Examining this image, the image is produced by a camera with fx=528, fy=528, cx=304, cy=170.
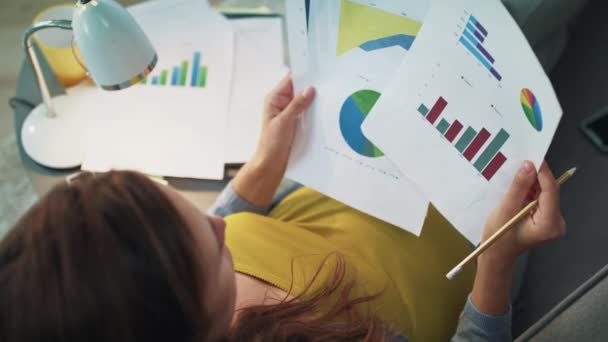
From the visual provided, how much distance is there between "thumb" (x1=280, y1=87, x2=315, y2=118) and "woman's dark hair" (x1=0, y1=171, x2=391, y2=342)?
12.2 inches

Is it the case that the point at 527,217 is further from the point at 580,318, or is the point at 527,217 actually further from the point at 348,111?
the point at 348,111

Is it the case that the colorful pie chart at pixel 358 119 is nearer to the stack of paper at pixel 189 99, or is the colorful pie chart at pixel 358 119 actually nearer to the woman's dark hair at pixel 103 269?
the stack of paper at pixel 189 99

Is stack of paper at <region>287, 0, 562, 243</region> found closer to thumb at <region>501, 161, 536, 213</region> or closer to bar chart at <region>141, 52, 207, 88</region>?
thumb at <region>501, 161, 536, 213</region>

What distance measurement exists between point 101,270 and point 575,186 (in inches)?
30.9

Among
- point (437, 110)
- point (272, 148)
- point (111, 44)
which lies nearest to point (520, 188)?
point (437, 110)

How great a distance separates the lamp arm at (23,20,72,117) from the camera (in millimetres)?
652

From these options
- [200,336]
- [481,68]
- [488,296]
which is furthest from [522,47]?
[200,336]

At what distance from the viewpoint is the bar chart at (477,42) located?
57 cm

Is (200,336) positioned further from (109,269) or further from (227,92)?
(227,92)

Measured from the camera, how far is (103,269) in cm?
38

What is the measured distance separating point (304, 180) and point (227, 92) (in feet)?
0.81

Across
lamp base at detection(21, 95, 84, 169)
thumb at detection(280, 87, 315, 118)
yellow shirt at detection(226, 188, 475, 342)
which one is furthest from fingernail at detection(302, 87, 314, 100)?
lamp base at detection(21, 95, 84, 169)

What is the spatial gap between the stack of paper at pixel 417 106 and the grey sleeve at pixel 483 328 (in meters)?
0.09

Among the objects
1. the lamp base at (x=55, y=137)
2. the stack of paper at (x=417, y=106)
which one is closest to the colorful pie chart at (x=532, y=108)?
the stack of paper at (x=417, y=106)
